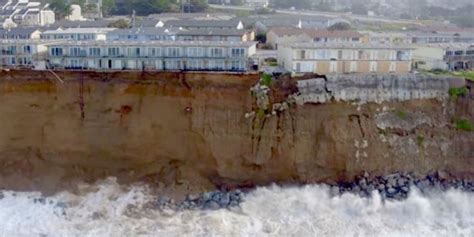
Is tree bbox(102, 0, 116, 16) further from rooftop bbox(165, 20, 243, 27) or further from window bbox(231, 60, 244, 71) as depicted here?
window bbox(231, 60, 244, 71)

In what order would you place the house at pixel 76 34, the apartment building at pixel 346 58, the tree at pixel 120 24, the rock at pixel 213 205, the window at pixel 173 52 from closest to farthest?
the rock at pixel 213 205, the apartment building at pixel 346 58, the window at pixel 173 52, the house at pixel 76 34, the tree at pixel 120 24

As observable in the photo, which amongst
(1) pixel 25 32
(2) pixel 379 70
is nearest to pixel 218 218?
(2) pixel 379 70

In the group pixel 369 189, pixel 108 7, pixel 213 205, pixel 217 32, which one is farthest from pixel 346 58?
pixel 108 7

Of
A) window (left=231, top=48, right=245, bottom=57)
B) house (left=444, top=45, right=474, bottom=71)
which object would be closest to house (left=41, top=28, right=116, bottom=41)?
window (left=231, top=48, right=245, bottom=57)

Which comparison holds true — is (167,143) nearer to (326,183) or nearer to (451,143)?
(326,183)

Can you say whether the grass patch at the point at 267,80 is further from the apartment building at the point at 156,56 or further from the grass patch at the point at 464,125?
the grass patch at the point at 464,125

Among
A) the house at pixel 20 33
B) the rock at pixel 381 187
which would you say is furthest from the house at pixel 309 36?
the house at pixel 20 33
